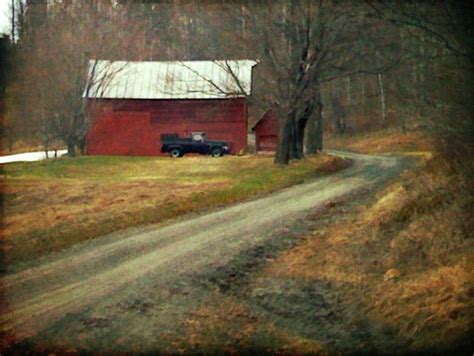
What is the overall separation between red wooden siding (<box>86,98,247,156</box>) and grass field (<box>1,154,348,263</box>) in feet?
0.41

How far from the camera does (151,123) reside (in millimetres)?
5504

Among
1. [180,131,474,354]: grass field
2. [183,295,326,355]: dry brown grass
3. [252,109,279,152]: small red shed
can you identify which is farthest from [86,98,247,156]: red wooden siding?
[183,295,326,355]: dry brown grass

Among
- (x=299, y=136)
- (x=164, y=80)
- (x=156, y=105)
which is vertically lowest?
(x=299, y=136)

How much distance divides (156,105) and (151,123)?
20cm

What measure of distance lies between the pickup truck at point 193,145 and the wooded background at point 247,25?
667mm

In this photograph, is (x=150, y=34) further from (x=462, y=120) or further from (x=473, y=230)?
(x=473, y=230)

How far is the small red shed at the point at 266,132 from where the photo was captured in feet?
19.9

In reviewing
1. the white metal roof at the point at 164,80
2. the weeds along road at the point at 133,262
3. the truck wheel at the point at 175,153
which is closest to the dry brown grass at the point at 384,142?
the weeds along road at the point at 133,262

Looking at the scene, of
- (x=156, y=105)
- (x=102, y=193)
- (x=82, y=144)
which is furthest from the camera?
(x=156, y=105)

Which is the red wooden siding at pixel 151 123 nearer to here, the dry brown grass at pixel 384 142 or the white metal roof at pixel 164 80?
the white metal roof at pixel 164 80

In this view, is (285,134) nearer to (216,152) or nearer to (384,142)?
(384,142)

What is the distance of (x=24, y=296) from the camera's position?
420 cm

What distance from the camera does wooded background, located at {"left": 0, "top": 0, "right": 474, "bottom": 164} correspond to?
4.64m

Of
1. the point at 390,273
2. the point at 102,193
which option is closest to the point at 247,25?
the point at 102,193
